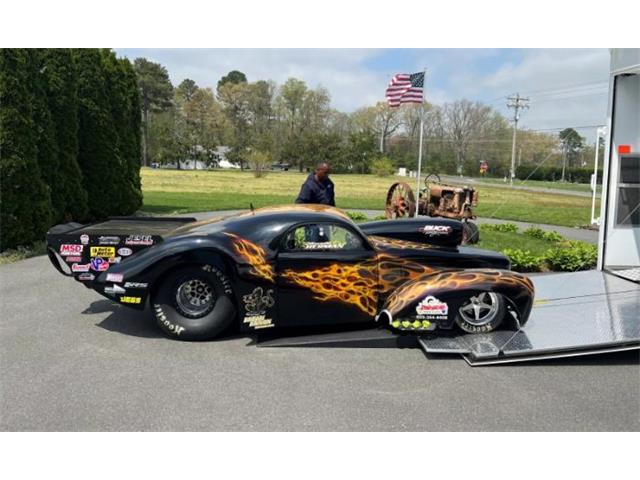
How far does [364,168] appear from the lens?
65938mm

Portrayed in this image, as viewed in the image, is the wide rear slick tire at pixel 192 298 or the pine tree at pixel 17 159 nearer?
the wide rear slick tire at pixel 192 298

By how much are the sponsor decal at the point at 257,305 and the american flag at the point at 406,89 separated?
39.5 feet

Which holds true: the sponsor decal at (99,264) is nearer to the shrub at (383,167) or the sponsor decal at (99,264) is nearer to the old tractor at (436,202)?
the old tractor at (436,202)

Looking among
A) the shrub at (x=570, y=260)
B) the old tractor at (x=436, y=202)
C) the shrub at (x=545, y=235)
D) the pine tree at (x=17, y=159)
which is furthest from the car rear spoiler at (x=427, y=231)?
the shrub at (x=545, y=235)

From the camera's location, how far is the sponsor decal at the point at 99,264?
5641 millimetres

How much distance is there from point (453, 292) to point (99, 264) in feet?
12.3

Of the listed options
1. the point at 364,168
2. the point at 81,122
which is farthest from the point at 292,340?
the point at 364,168

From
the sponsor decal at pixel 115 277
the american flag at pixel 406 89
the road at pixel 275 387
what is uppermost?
the american flag at pixel 406 89

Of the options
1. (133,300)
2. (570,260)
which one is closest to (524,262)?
(570,260)

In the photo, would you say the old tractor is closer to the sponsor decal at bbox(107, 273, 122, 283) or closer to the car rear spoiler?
the car rear spoiler

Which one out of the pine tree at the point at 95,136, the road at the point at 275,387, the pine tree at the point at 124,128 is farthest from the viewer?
the pine tree at the point at 124,128

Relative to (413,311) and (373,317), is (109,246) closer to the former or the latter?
(373,317)

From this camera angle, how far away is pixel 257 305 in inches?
208

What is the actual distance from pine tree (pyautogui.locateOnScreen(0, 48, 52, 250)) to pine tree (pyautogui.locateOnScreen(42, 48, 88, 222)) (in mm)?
1583
